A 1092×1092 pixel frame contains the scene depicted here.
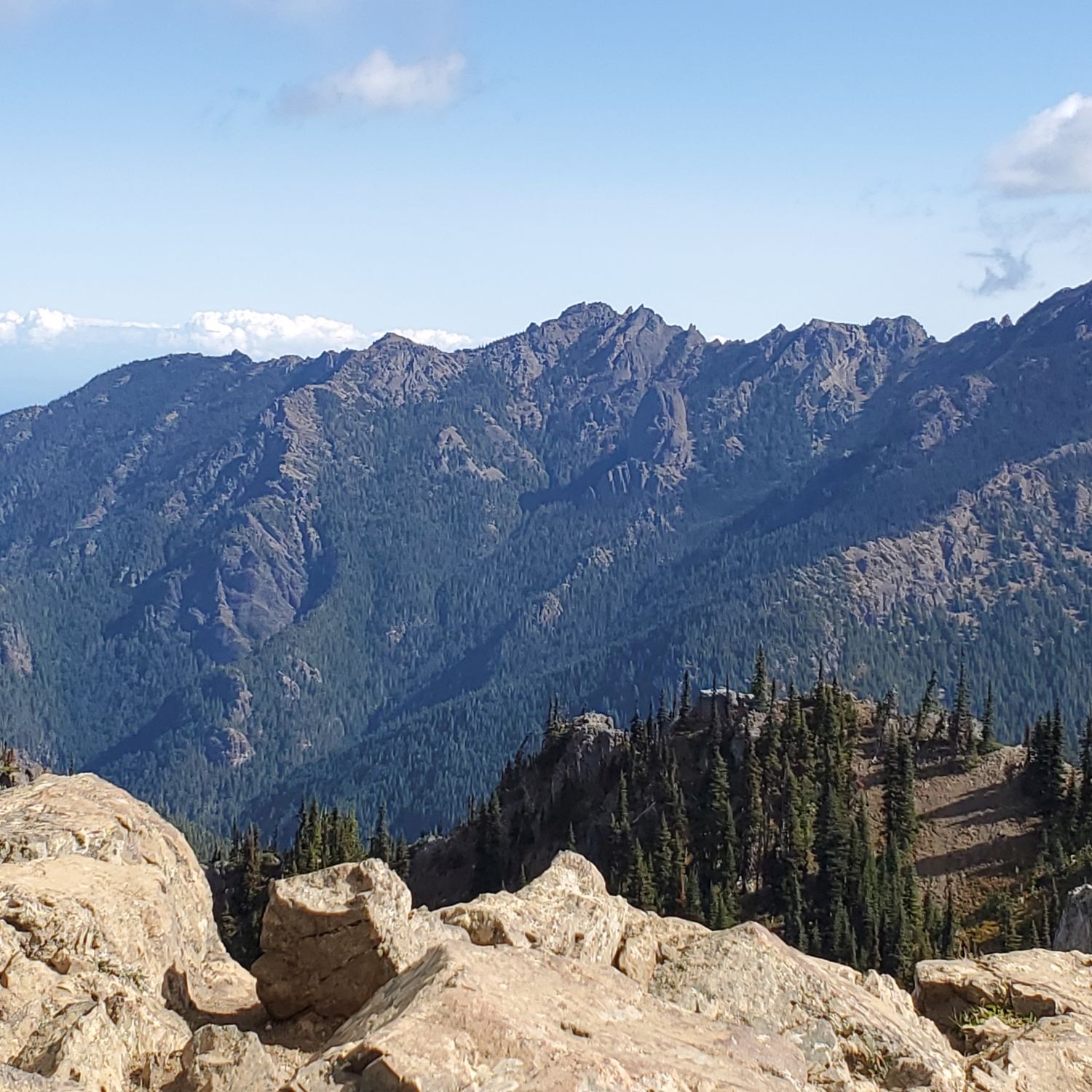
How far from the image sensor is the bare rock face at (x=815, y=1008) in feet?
61.6

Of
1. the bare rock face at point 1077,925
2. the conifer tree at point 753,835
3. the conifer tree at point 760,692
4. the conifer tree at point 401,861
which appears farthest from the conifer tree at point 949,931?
the conifer tree at point 401,861

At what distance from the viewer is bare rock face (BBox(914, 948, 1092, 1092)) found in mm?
19391

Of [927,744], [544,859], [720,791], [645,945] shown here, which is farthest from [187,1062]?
[927,744]

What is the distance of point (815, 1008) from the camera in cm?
2042

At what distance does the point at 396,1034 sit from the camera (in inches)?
617

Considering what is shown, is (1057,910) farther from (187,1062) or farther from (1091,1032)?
(187,1062)

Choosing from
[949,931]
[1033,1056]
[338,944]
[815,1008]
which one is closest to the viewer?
[1033,1056]

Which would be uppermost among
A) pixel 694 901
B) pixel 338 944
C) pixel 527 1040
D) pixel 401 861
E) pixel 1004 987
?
pixel 527 1040

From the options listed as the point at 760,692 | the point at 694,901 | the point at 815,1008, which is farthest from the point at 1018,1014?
the point at 760,692

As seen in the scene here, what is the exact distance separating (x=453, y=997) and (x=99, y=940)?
1037cm

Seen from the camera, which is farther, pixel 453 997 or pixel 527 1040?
pixel 453 997

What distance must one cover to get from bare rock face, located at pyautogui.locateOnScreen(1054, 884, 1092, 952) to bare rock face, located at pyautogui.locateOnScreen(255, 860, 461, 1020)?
80.0 feet

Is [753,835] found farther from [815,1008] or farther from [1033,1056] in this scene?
[815,1008]

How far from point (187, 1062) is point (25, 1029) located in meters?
3.56
